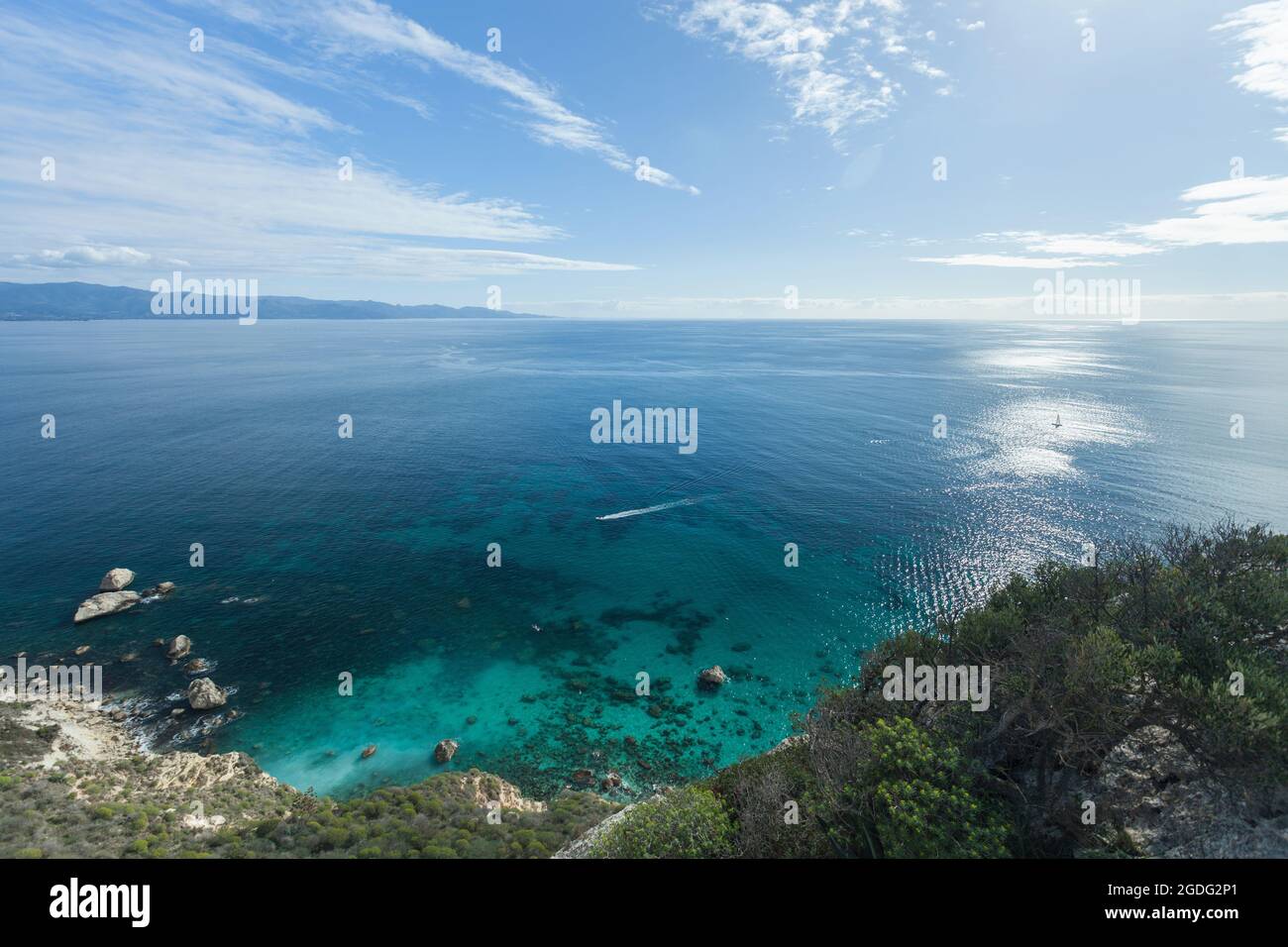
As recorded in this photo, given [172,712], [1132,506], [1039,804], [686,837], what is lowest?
[172,712]

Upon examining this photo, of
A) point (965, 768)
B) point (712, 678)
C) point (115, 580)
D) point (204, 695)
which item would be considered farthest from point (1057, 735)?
point (115, 580)

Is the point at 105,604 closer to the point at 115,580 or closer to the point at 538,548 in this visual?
the point at 115,580

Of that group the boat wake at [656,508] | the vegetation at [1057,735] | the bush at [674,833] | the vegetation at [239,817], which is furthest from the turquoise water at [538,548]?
the vegetation at [1057,735]

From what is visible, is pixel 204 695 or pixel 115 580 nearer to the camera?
pixel 204 695

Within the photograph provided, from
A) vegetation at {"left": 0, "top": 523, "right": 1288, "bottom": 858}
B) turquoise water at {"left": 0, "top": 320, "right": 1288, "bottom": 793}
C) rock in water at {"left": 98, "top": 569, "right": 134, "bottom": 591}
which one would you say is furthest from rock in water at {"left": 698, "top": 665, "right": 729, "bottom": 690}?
rock in water at {"left": 98, "top": 569, "right": 134, "bottom": 591}

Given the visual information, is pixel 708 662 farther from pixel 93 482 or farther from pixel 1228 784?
pixel 93 482

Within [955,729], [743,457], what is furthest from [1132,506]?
[955,729]
